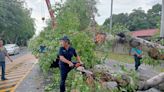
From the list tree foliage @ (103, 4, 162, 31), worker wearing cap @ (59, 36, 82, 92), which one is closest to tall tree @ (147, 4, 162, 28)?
tree foliage @ (103, 4, 162, 31)

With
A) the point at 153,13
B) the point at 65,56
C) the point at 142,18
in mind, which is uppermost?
the point at 153,13

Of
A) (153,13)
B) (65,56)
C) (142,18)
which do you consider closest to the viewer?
(65,56)

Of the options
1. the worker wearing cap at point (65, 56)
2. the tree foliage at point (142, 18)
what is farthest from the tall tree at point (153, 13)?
the worker wearing cap at point (65, 56)

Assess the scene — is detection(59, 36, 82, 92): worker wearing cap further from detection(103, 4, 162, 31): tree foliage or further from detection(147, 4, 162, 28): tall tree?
detection(147, 4, 162, 28): tall tree

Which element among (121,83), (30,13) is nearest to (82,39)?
(121,83)

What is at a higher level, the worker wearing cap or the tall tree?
the tall tree

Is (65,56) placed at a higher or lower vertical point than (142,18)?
lower

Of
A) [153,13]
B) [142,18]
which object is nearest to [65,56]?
[142,18]

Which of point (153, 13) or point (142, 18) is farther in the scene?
point (153, 13)

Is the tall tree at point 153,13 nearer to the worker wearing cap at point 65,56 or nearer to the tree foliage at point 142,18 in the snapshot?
the tree foliage at point 142,18

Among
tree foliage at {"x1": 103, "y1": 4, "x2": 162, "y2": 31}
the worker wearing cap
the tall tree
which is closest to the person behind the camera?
the worker wearing cap

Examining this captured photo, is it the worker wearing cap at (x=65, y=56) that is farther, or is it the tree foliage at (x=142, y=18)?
the tree foliage at (x=142, y=18)

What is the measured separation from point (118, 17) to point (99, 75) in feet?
167

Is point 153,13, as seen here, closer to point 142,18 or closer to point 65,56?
point 142,18
